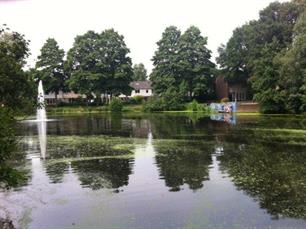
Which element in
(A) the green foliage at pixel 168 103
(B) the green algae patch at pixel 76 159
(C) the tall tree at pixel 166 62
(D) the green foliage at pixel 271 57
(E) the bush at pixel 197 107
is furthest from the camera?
(C) the tall tree at pixel 166 62

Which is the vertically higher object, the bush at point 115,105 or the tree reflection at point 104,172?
the bush at point 115,105

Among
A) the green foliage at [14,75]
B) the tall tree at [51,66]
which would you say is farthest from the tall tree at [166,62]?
the green foliage at [14,75]

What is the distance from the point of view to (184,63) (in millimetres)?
83125

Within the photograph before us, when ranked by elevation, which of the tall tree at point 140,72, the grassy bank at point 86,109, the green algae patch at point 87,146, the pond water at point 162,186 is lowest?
the pond water at point 162,186

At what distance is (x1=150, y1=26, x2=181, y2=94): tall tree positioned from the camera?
84688 millimetres

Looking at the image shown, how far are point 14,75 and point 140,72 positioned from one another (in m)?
148

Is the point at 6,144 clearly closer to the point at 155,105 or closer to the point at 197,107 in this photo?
the point at 197,107

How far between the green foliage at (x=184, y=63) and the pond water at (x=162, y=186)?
53.9 metres

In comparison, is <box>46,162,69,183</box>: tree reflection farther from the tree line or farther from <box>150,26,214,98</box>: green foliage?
<box>150,26,214,98</box>: green foliage

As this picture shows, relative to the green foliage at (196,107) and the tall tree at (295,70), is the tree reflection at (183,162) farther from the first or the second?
the green foliage at (196,107)

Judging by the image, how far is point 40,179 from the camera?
61.8ft

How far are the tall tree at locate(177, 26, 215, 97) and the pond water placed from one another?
175 ft

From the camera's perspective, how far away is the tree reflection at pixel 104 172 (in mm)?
17812

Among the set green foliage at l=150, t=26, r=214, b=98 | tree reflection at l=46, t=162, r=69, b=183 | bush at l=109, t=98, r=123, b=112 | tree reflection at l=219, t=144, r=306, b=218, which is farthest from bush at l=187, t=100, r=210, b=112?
tree reflection at l=46, t=162, r=69, b=183
